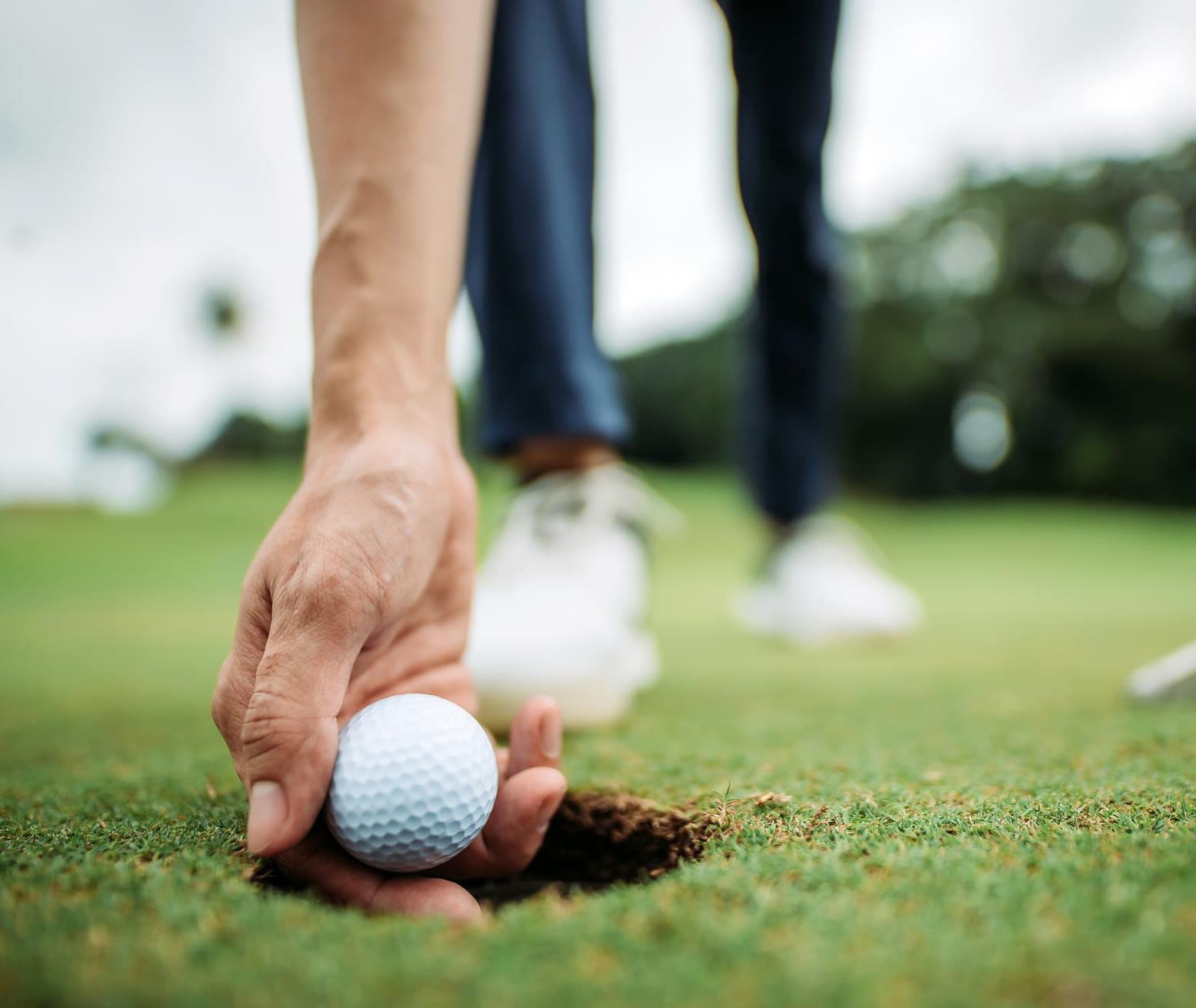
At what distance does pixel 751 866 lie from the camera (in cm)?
84

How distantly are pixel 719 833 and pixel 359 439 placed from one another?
64cm

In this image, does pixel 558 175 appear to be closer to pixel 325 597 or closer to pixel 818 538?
pixel 325 597

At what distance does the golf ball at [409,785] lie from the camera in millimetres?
984

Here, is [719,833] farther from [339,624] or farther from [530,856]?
[339,624]

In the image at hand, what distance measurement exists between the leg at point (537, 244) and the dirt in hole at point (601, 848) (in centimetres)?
103

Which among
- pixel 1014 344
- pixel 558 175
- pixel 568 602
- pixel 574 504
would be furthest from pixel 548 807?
pixel 1014 344

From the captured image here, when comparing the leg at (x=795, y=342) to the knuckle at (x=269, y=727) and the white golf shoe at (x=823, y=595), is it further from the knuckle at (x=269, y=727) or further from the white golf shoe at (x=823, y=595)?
the knuckle at (x=269, y=727)

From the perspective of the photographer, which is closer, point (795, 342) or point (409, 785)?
point (409, 785)

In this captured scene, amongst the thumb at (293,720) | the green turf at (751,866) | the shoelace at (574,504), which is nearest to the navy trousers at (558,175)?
the shoelace at (574,504)

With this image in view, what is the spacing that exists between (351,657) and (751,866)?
1.57 feet

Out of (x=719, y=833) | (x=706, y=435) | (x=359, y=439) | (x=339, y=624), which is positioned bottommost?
(x=706, y=435)

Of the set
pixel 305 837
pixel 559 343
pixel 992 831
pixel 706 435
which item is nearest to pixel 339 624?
pixel 305 837

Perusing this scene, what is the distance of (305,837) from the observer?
99 centimetres

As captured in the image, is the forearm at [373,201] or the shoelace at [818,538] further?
the shoelace at [818,538]
